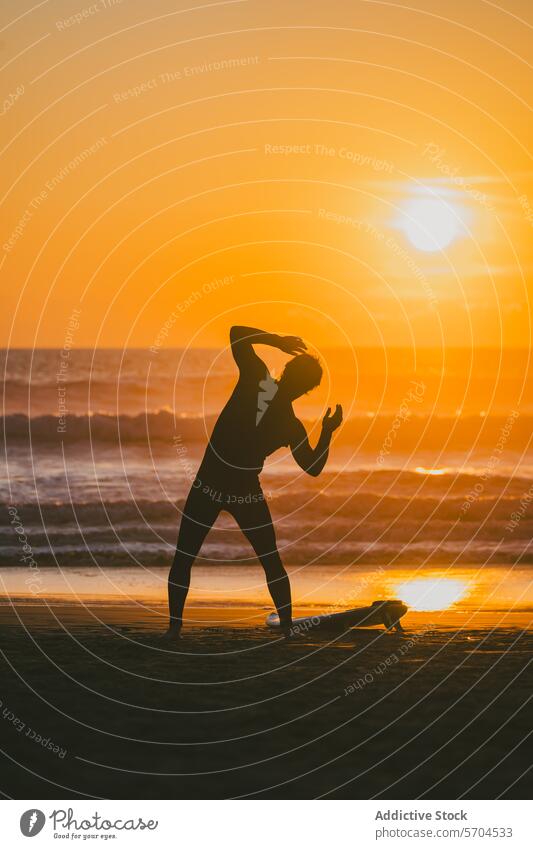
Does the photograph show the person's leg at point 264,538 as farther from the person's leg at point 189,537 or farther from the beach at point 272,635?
the beach at point 272,635

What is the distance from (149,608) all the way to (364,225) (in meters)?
8.72

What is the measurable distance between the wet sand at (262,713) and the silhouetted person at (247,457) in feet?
3.40

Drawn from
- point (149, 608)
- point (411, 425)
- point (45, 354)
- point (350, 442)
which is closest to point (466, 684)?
point (149, 608)

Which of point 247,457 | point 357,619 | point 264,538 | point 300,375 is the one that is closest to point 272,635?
point 357,619

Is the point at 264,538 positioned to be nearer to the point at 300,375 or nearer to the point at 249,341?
the point at 300,375

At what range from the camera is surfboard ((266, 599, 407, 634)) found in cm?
1509

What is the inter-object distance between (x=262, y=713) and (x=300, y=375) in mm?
4440

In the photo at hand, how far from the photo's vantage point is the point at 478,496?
1308 inches

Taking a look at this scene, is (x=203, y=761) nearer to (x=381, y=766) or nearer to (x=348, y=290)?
(x=381, y=766)

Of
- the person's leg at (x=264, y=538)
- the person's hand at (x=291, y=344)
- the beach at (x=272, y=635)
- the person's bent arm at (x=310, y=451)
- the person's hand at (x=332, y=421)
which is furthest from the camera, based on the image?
the person's leg at (x=264, y=538)
